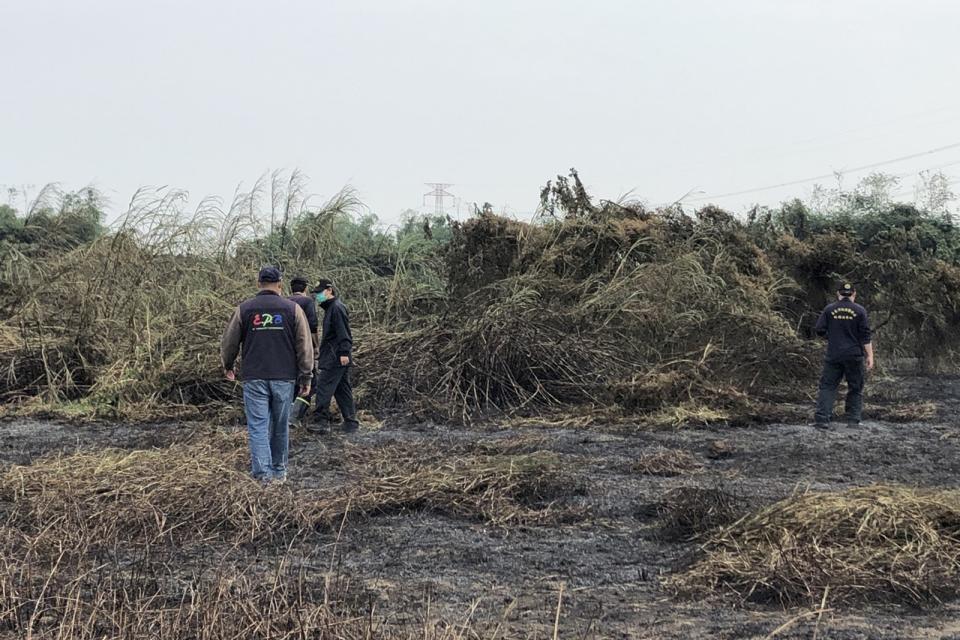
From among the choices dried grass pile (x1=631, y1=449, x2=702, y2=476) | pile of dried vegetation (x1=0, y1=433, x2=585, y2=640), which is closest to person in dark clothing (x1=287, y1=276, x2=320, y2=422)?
pile of dried vegetation (x1=0, y1=433, x2=585, y2=640)

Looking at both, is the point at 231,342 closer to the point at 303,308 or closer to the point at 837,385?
the point at 303,308

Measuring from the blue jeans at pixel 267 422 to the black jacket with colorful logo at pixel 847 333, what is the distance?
6077 mm

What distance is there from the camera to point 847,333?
9.39 metres

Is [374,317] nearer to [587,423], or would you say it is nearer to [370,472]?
[587,423]

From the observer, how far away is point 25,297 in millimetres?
12469

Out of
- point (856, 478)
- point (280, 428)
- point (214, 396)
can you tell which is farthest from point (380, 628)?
point (214, 396)

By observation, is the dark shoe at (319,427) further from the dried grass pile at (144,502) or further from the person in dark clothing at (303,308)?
the dried grass pile at (144,502)

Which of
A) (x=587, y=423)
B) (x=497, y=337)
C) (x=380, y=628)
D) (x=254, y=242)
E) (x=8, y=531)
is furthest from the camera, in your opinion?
(x=254, y=242)

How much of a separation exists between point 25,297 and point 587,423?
8.46 m

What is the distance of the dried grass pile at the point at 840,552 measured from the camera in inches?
157

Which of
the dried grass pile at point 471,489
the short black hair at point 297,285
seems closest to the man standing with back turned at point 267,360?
the dried grass pile at point 471,489

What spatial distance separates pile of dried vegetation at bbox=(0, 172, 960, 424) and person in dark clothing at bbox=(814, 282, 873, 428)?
789 mm

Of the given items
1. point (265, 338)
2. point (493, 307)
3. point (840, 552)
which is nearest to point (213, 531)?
point (265, 338)

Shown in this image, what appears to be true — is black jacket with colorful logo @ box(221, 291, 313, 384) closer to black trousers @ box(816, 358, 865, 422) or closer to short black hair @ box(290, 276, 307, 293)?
short black hair @ box(290, 276, 307, 293)
